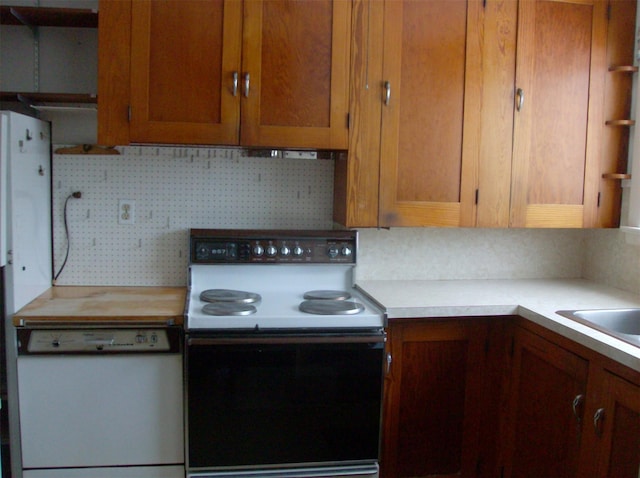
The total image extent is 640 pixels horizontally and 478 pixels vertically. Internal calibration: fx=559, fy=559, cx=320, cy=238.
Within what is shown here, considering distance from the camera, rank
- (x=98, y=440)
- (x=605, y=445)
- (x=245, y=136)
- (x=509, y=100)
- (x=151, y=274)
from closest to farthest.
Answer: (x=605, y=445) < (x=98, y=440) < (x=245, y=136) < (x=509, y=100) < (x=151, y=274)

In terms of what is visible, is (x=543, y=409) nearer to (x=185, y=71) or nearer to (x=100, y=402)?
(x=100, y=402)

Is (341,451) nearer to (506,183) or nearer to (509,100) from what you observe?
(506,183)

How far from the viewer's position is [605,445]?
1.68 meters

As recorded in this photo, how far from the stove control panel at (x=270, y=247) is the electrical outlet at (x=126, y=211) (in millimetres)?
320

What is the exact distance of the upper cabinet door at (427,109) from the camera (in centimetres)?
225

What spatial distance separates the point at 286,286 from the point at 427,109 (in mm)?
961

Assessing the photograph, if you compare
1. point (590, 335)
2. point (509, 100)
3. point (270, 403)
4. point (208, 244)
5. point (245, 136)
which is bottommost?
point (270, 403)

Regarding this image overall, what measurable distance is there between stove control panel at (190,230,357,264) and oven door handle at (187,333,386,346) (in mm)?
486

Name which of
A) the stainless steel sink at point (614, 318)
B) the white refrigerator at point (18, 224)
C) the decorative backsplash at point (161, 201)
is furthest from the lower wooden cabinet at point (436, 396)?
the white refrigerator at point (18, 224)

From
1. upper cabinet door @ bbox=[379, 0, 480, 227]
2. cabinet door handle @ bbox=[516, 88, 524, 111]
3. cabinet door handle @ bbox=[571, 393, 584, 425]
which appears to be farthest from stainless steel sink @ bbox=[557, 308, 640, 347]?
cabinet door handle @ bbox=[516, 88, 524, 111]

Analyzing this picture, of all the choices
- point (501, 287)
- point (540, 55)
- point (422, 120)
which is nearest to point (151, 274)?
point (422, 120)

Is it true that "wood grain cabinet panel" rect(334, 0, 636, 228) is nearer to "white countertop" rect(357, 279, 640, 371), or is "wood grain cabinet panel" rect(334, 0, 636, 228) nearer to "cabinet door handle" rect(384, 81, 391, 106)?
"cabinet door handle" rect(384, 81, 391, 106)

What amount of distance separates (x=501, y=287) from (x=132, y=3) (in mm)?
1928

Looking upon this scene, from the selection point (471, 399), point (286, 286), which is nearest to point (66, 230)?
point (286, 286)
